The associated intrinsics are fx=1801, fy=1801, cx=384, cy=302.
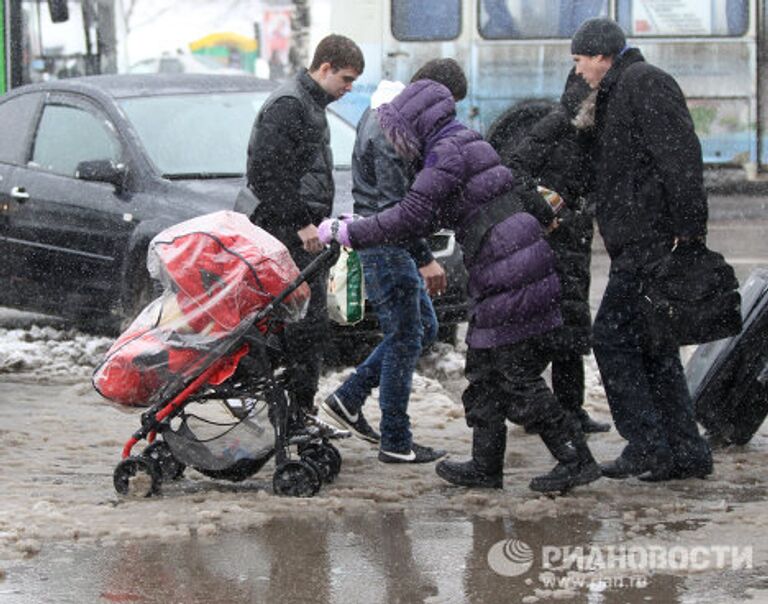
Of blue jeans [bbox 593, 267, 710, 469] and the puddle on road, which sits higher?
blue jeans [bbox 593, 267, 710, 469]

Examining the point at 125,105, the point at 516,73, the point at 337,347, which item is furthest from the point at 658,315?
the point at 516,73

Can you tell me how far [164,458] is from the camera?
7.05 metres

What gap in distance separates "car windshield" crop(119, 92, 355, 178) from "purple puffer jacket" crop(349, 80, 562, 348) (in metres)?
3.74

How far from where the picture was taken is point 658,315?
22.5ft

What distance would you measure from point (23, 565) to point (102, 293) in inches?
180

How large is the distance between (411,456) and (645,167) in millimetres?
1610

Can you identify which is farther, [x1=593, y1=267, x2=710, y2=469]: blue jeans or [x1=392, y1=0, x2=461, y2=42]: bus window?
[x1=392, y1=0, x2=461, y2=42]: bus window

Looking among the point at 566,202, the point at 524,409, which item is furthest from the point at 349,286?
the point at 524,409

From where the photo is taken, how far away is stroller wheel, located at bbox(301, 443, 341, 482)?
7.00 metres

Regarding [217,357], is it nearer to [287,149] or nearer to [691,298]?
[287,149]

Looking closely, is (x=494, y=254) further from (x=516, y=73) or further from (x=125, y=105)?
(x=516, y=73)

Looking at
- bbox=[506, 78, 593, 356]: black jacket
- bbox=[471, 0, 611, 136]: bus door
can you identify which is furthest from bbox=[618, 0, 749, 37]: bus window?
bbox=[506, 78, 593, 356]: black jacket

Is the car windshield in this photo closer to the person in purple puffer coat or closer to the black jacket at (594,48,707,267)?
the person in purple puffer coat

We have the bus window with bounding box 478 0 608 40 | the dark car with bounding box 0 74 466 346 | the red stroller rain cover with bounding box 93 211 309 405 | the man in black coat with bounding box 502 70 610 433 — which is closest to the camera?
the red stroller rain cover with bounding box 93 211 309 405
